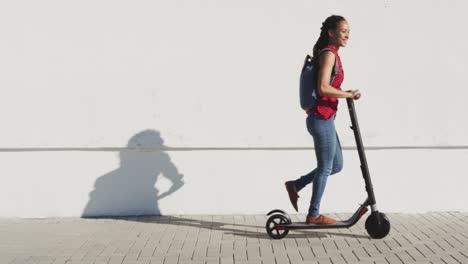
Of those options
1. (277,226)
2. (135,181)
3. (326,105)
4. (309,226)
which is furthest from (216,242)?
(135,181)

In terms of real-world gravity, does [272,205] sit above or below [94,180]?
below

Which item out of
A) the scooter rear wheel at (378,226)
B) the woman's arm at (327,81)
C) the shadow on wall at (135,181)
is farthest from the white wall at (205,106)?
the woman's arm at (327,81)

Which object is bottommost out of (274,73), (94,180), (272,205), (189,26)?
(272,205)

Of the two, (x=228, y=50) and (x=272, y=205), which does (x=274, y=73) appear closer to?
(x=228, y=50)

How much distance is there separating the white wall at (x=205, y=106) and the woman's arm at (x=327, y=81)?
4.94 feet

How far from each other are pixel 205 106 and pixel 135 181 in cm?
100

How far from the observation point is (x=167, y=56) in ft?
26.8

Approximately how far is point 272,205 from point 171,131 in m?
1.22

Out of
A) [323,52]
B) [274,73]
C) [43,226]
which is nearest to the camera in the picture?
[323,52]

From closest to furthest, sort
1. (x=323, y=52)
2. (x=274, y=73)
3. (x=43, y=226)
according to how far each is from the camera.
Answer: (x=323, y=52) < (x=43, y=226) < (x=274, y=73)

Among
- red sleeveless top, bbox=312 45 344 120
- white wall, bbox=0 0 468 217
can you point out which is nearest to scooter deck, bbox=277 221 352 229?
red sleeveless top, bbox=312 45 344 120

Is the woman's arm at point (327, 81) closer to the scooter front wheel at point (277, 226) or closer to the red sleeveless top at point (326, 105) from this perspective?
the red sleeveless top at point (326, 105)

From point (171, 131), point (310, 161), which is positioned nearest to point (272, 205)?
point (310, 161)

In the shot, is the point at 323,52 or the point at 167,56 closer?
the point at 323,52
